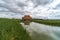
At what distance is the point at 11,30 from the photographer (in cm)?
223

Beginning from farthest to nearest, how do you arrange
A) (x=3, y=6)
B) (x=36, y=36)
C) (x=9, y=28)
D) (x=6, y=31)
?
(x=36, y=36) → (x=3, y=6) → (x=9, y=28) → (x=6, y=31)

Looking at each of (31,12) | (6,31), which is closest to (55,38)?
(31,12)

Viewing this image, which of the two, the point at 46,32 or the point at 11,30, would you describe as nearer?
the point at 11,30

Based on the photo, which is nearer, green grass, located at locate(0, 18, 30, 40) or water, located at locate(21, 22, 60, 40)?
green grass, located at locate(0, 18, 30, 40)

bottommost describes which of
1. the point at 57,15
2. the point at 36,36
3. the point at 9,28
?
the point at 36,36

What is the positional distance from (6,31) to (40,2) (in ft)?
2.37

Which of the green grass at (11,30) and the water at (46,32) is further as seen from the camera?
the water at (46,32)

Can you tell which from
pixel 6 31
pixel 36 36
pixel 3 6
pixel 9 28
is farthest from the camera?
pixel 36 36

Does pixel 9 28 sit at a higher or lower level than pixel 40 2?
lower

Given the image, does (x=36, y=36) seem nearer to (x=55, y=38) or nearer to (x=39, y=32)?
(x=39, y=32)

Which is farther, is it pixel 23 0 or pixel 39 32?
pixel 39 32

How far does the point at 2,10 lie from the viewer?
2383mm

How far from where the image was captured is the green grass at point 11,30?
2013 mm

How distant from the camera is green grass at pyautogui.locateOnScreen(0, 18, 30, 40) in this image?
79.3 inches
